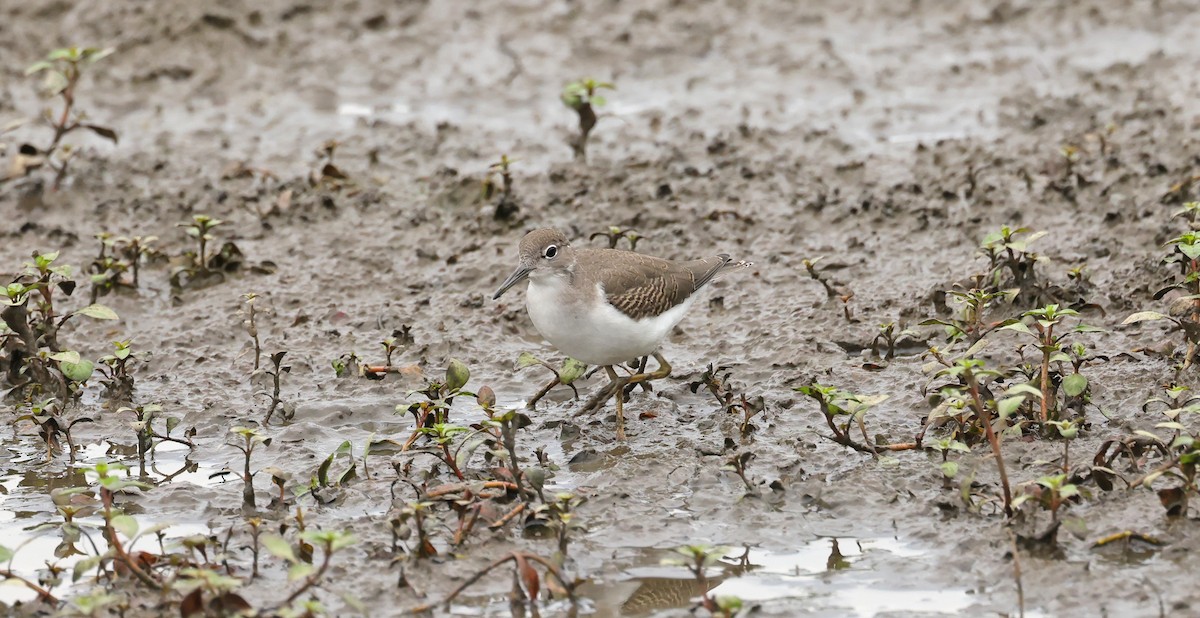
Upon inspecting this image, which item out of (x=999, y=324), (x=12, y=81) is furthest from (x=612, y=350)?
(x=12, y=81)

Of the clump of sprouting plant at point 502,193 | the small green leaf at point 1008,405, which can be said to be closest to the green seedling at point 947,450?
the small green leaf at point 1008,405

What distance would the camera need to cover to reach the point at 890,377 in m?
8.10

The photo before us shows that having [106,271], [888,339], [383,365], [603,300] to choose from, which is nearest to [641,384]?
[603,300]

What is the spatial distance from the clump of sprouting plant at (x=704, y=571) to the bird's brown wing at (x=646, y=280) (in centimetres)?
187

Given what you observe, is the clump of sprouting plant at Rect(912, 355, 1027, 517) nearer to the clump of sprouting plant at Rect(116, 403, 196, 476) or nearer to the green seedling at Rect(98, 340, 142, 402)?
the clump of sprouting plant at Rect(116, 403, 196, 476)

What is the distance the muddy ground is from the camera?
21.0ft

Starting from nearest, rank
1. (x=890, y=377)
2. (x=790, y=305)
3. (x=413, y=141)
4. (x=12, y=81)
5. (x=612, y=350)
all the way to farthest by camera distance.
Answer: (x=612, y=350) → (x=890, y=377) → (x=790, y=305) → (x=413, y=141) → (x=12, y=81)

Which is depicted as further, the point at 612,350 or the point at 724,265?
the point at 724,265

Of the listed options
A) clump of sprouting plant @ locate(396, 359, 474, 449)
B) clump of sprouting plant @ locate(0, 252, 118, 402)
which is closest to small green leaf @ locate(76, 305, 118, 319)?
clump of sprouting plant @ locate(0, 252, 118, 402)

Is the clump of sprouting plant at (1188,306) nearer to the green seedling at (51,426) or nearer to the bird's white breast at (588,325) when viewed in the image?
the bird's white breast at (588,325)

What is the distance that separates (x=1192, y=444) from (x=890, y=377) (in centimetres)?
220

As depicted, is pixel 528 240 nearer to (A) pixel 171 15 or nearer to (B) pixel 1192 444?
(B) pixel 1192 444

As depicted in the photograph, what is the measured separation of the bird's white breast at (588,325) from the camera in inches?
296

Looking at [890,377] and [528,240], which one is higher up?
[528,240]
